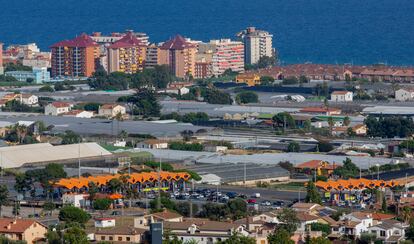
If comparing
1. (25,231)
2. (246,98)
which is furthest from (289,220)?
(246,98)

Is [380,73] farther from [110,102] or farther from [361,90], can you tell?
[110,102]

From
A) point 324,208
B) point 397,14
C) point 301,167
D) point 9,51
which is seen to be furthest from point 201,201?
point 397,14

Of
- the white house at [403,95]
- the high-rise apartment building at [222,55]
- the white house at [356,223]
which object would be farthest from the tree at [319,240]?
the high-rise apartment building at [222,55]

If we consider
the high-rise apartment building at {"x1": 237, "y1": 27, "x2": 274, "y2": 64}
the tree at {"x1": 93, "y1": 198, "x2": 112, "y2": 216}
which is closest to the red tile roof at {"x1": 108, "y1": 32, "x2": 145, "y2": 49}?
the high-rise apartment building at {"x1": 237, "y1": 27, "x2": 274, "y2": 64}

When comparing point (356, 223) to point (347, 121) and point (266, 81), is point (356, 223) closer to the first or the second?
point (347, 121)

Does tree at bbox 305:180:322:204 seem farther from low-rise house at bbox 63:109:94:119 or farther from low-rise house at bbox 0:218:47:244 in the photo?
low-rise house at bbox 63:109:94:119

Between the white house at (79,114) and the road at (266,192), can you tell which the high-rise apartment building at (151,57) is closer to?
the white house at (79,114)
